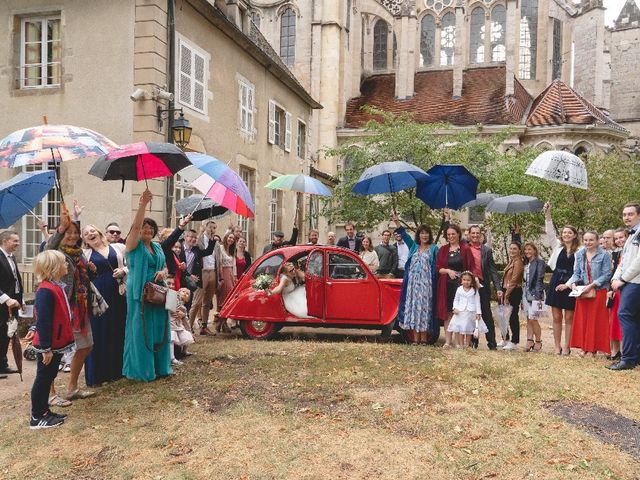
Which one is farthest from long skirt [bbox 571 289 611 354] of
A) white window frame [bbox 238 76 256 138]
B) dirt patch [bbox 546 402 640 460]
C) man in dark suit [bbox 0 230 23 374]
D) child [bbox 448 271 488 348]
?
white window frame [bbox 238 76 256 138]

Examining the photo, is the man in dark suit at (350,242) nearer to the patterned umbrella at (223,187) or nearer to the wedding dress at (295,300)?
the wedding dress at (295,300)

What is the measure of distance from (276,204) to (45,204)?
8803mm

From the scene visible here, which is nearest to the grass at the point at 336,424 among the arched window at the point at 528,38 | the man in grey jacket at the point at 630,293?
the man in grey jacket at the point at 630,293

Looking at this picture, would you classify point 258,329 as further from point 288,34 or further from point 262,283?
point 288,34

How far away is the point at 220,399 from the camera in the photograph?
5.62 metres

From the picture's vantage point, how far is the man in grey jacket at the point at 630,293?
6.40 meters

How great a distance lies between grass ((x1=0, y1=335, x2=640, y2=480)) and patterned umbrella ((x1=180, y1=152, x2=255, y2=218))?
76.0 inches

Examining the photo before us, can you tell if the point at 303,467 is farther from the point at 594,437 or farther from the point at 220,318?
the point at 220,318

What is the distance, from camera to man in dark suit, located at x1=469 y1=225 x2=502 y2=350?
8.05 metres

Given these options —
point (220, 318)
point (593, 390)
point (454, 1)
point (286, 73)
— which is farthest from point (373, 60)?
point (593, 390)

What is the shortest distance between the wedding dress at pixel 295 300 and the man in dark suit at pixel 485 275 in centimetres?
259

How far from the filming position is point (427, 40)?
37031 mm

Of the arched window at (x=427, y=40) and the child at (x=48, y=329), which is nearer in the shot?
the child at (x=48, y=329)

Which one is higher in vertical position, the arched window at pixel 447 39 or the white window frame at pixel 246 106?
the arched window at pixel 447 39
